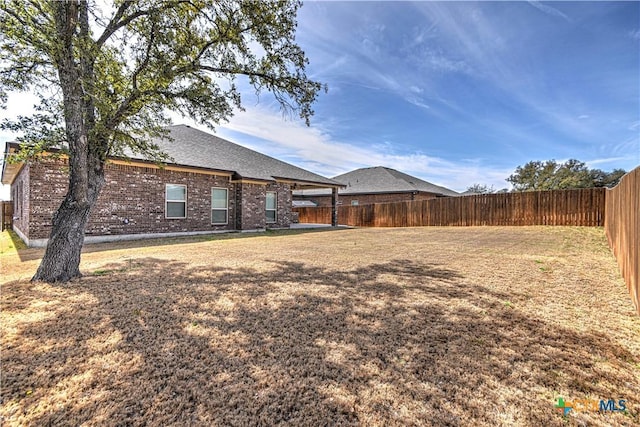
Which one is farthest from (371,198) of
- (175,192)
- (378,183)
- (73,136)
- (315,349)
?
(315,349)

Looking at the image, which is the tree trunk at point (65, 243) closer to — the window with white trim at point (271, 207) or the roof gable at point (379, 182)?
the window with white trim at point (271, 207)

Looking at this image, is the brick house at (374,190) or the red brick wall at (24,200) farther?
the brick house at (374,190)

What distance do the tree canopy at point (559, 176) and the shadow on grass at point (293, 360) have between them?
33.2 m

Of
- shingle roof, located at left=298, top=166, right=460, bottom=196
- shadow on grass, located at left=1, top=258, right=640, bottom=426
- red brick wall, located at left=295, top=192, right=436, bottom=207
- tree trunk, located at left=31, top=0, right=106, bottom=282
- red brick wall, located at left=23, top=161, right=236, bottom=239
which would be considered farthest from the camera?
shingle roof, located at left=298, top=166, right=460, bottom=196

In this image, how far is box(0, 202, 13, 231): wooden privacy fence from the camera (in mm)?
15823

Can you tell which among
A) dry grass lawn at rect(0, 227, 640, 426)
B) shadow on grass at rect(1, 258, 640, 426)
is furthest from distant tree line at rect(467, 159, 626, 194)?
shadow on grass at rect(1, 258, 640, 426)

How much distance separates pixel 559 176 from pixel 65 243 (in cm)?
3818

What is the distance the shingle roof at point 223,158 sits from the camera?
41.6ft

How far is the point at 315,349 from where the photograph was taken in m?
2.64

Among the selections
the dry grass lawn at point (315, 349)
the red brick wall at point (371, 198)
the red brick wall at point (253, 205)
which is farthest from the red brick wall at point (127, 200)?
the red brick wall at point (371, 198)

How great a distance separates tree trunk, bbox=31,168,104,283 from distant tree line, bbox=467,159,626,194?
35707mm

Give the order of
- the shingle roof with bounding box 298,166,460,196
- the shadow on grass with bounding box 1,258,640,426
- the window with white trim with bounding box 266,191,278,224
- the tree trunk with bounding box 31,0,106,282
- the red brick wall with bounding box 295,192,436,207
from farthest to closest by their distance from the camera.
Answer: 1. the shingle roof with bounding box 298,166,460,196
2. the red brick wall with bounding box 295,192,436,207
3. the window with white trim with bounding box 266,191,278,224
4. the tree trunk with bounding box 31,0,106,282
5. the shadow on grass with bounding box 1,258,640,426

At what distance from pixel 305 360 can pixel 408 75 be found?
1315 centimetres

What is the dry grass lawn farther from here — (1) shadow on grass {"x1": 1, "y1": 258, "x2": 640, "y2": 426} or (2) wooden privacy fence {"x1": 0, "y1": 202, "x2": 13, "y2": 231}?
(2) wooden privacy fence {"x1": 0, "y1": 202, "x2": 13, "y2": 231}
